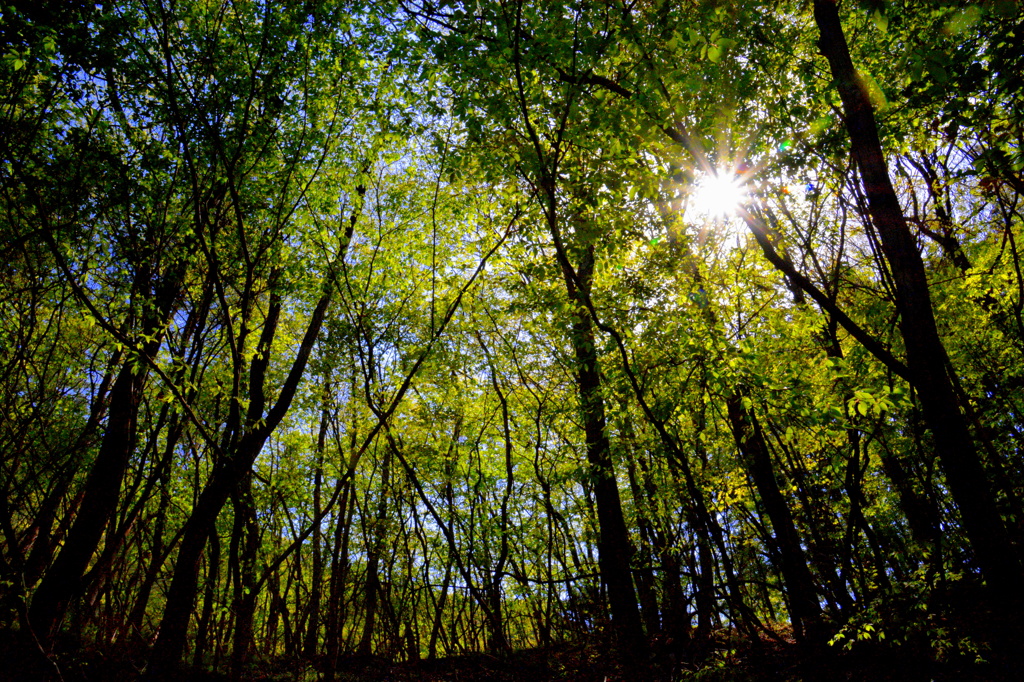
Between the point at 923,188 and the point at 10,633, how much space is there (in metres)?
16.5

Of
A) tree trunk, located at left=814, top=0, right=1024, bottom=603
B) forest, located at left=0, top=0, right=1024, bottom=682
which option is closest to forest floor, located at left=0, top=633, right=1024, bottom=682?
forest, located at left=0, top=0, right=1024, bottom=682

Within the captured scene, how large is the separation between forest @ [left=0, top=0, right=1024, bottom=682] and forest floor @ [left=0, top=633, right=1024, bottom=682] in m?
0.09

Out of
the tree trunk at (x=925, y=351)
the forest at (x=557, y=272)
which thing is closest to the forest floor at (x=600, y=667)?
the forest at (x=557, y=272)

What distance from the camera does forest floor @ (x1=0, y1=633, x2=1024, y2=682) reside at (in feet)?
20.9

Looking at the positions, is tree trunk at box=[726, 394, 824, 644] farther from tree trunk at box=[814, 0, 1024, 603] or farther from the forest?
tree trunk at box=[814, 0, 1024, 603]

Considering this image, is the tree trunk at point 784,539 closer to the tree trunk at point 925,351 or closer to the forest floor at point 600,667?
the forest floor at point 600,667

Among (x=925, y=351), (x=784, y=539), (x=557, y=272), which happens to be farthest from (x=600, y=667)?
(x=925, y=351)

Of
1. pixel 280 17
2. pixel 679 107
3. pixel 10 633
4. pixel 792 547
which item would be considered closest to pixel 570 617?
pixel 792 547

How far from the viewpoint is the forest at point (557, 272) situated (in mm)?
4082

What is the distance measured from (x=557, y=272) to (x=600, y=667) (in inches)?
300

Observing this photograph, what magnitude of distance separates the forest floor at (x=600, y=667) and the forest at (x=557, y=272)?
9 cm

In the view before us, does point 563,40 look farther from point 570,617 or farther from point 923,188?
point 570,617

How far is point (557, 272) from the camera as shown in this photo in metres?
6.24

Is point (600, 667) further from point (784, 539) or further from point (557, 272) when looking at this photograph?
point (557, 272)
